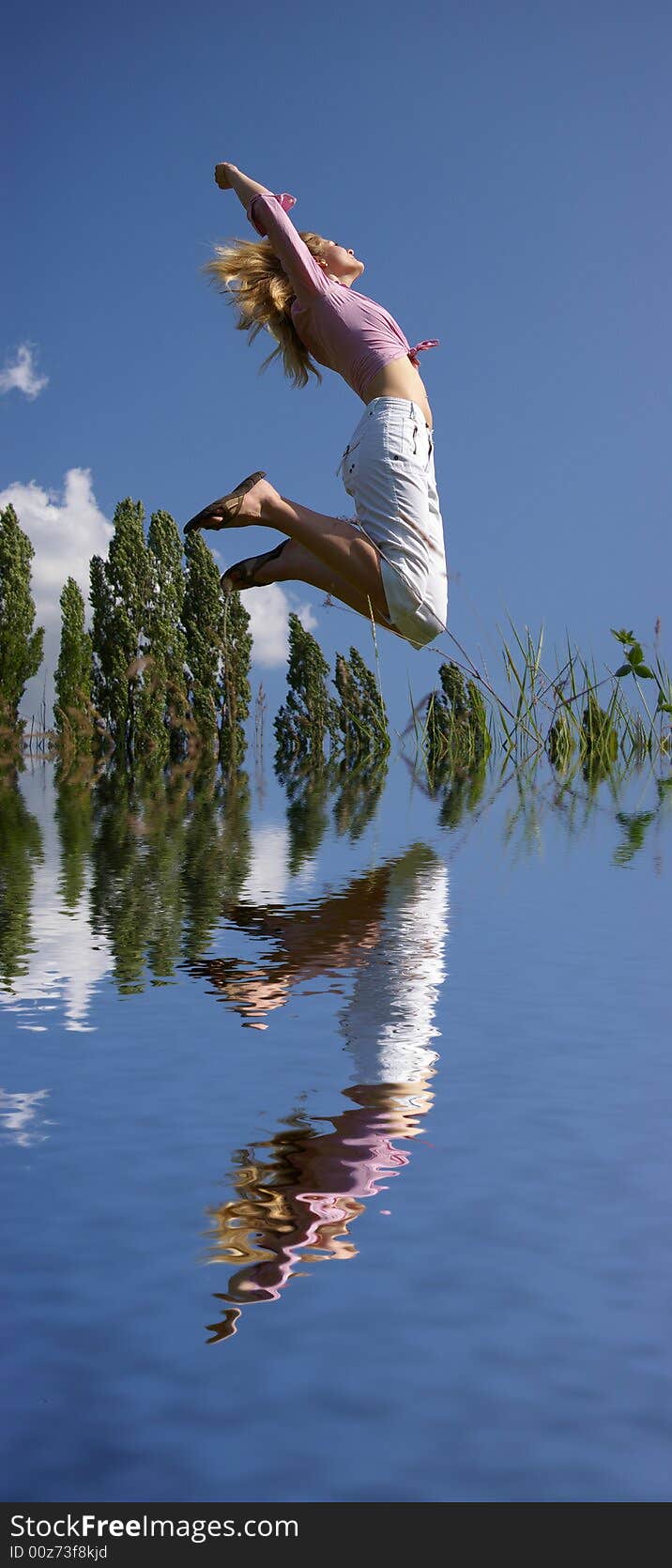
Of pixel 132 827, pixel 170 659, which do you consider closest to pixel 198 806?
pixel 132 827

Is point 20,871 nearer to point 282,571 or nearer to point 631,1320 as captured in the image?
point 282,571

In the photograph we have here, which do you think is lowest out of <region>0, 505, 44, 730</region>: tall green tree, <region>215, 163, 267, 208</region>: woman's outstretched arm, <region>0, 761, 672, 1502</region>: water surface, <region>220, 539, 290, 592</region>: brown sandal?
<region>0, 761, 672, 1502</region>: water surface

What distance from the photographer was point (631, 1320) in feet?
2.94

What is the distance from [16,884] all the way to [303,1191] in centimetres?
234

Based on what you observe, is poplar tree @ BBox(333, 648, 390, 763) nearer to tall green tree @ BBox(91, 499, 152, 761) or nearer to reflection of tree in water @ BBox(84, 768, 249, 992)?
tall green tree @ BBox(91, 499, 152, 761)

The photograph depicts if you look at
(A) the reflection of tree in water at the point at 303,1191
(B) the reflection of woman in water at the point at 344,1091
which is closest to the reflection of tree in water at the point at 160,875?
(B) the reflection of woman in water at the point at 344,1091

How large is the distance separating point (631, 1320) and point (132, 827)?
182 inches

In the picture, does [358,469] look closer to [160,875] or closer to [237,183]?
[237,183]

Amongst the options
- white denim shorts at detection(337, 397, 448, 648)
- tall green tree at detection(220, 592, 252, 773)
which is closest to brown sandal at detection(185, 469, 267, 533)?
white denim shorts at detection(337, 397, 448, 648)

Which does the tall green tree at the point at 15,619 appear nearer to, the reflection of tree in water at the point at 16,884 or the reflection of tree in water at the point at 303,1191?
the reflection of tree in water at the point at 16,884

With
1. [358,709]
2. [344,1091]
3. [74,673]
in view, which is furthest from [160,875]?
[74,673]

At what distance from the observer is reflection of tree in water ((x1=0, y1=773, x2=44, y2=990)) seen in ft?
7.41

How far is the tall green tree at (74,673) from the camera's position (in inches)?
968

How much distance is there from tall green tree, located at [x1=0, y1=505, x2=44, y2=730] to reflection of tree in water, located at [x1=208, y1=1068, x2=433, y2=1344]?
22.3 m
